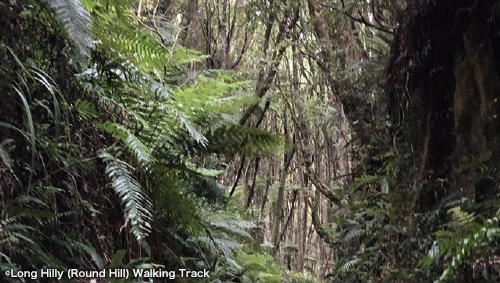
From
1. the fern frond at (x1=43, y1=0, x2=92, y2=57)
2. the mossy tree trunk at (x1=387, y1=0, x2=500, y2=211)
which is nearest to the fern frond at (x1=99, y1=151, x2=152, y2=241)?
the fern frond at (x1=43, y1=0, x2=92, y2=57)

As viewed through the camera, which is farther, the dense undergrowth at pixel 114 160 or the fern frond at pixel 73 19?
the dense undergrowth at pixel 114 160

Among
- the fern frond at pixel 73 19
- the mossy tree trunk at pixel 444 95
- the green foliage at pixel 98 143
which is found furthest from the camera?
the mossy tree trunk at pixel 444 95

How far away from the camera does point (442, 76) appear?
3773 millimetres

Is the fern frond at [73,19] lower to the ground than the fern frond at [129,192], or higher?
higher

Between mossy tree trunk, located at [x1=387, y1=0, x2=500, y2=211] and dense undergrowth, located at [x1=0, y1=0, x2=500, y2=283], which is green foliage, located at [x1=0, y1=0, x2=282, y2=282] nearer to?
dense undergrowth, located at [x1=0, y1=0, x2=500, y2=283]

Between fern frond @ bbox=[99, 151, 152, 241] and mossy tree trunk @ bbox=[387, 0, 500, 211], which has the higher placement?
mossy tree trunk @ bbox=[387, 0, 500, 211]

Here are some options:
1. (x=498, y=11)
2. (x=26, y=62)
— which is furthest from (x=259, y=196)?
(x=26, y=62)

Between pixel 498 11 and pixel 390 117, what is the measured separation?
1256 millimetres

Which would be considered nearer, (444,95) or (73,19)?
(73,19)

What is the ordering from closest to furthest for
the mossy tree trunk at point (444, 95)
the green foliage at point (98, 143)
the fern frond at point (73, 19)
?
the fern frond at point (73, 19), the green foliage at point (98, 143), the mossy tree trunk at point (444, 95)

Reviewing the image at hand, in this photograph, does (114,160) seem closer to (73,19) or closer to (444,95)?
(73,19)

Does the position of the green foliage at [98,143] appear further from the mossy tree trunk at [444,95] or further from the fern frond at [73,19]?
the mossy tree trunk at [444,95]

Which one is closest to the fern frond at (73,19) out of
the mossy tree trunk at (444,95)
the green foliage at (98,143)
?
the green foliage at (98,143)

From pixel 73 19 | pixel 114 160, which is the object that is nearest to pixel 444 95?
pixel 114 160
